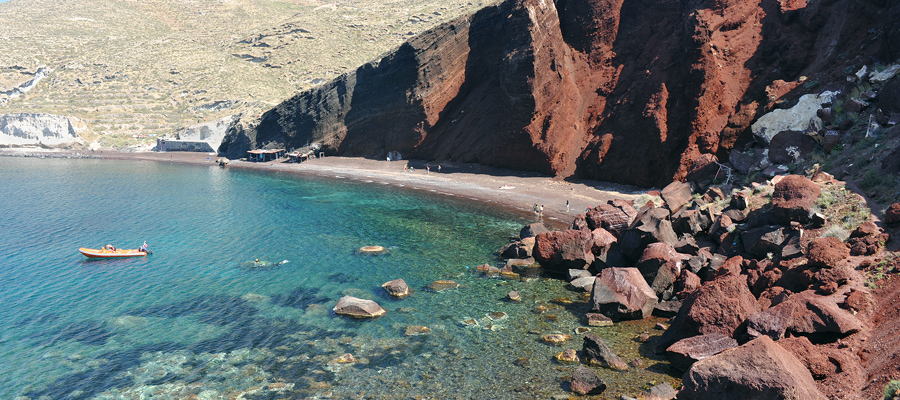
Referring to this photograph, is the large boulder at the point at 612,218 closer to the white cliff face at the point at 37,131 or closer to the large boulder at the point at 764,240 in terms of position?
the large boulder at the point at 764,240

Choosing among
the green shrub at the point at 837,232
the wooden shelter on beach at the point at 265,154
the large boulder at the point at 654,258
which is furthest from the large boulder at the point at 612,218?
the wooden shelter on beach at the point at 265,154

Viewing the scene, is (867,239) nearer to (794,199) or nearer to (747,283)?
(794,199)

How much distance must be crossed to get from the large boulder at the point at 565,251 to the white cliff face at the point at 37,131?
119192mm

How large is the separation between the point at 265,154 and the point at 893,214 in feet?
284

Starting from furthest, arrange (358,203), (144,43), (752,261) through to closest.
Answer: (144,43) → (358,203) → (752,261)

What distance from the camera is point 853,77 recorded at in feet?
101

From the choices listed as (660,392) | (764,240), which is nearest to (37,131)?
(660,392)

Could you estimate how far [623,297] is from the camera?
20.7m

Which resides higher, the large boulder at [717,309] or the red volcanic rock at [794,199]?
the red volcanic rock at [794,199]

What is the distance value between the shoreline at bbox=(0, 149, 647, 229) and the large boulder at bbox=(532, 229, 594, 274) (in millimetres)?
10889

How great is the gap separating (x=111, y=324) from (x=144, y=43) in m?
147

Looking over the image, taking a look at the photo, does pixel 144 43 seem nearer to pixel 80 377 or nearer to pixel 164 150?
pixel 164 150

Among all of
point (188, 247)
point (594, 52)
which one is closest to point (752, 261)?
point (188, 247)

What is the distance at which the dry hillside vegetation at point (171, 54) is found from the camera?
11550 cm
